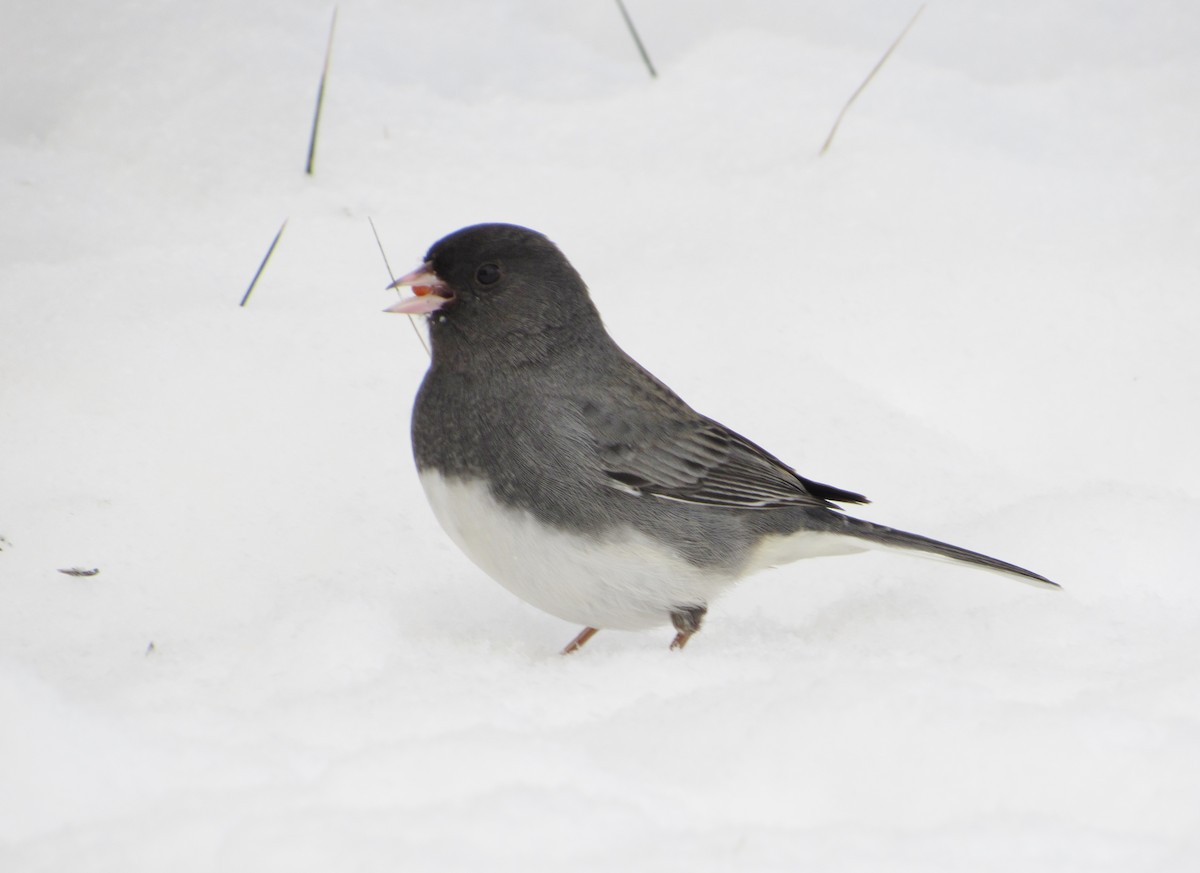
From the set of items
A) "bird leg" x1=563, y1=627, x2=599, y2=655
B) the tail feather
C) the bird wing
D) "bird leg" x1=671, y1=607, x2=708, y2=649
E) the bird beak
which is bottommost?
"bird leg" x1=563, y1=627, x2=599, y2=655

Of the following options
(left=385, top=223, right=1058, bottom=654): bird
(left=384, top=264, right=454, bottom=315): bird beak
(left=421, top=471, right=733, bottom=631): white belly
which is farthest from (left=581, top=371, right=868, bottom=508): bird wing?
(left=384, top=264, right=454, bottom=315): bird beak

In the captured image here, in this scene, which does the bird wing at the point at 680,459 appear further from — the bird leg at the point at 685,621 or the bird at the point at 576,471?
the bird leg at the point at 685,621

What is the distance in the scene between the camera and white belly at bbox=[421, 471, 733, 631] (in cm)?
292

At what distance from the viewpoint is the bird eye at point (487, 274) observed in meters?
3.22

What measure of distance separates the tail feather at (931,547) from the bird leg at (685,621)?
0.45m

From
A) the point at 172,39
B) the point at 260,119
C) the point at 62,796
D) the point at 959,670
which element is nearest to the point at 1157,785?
the point at 959,670

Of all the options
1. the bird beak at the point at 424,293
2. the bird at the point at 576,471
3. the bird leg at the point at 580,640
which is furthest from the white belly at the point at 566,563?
the bird beak at the point at 424,293

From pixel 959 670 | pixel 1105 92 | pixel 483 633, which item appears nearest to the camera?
pixel 959 670

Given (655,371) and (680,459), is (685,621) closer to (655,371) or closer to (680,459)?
(680,459)

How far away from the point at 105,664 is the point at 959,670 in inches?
69.5

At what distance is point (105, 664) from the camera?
2.74 meters

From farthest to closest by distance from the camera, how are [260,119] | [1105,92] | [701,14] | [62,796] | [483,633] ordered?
[701,14] < [1105,92] < [260,119] < [483,633] < [62,796]

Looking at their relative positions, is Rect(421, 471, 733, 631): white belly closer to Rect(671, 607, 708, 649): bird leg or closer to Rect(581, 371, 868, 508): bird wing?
Rect(671, 607, 708, 649): bird leg

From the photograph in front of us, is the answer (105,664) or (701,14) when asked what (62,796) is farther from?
(701,14)
